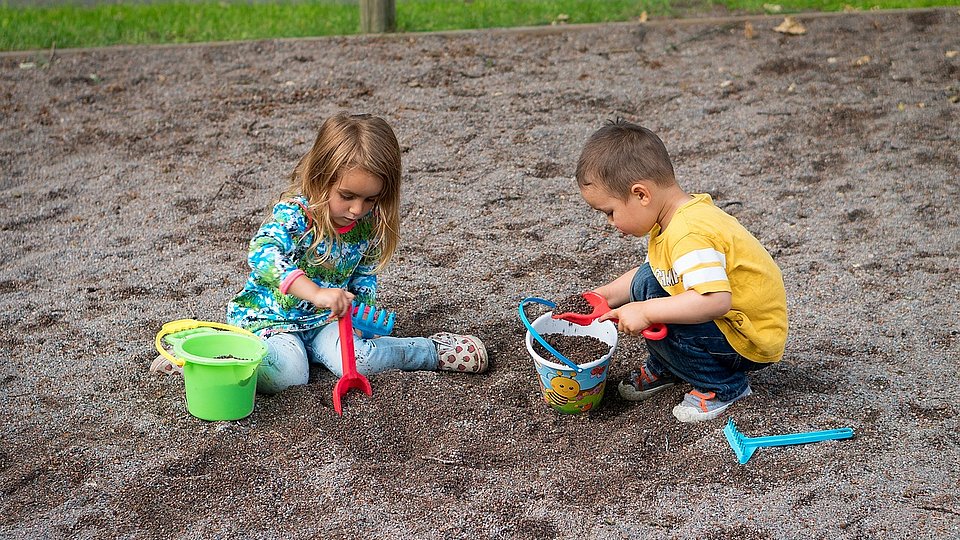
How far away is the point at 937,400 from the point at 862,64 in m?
3.22

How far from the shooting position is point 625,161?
7.80 ft

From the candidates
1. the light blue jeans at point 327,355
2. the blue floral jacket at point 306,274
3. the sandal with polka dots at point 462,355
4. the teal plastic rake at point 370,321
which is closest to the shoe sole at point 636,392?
the sandal with polka dots at point 462,355

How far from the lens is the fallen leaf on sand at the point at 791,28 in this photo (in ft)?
18.8

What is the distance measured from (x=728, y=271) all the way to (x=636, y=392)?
0.51 metres

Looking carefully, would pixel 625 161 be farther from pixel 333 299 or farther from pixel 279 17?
pixel 279 17

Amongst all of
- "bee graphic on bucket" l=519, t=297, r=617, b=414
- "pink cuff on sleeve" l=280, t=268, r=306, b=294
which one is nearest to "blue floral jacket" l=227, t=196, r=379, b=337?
"pink cuff on sleeve" l=280, t=268, r=306, b=294

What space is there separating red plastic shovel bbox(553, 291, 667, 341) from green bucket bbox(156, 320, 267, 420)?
0.84 meters

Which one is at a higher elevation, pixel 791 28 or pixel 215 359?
pixel 791 28

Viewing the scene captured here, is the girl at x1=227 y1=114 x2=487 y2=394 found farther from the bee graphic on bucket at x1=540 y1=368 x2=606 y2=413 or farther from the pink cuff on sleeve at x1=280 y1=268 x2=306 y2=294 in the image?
the bee graphic on bucket at x1=540 y1=368 x2=606 y2=413

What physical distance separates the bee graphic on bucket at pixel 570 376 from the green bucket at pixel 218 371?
725mm

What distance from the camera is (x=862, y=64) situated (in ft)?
17.4

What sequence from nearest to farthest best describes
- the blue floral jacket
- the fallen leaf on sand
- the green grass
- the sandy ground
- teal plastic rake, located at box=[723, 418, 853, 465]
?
the sandy ground
teal plastic rake, located at box=[723, 418, 853, 465]
the blue floral jacket
the fallen leaf on sand
the green grass

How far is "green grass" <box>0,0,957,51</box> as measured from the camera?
5.86m

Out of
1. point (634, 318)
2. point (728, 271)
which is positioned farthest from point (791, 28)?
point (634, 318)
